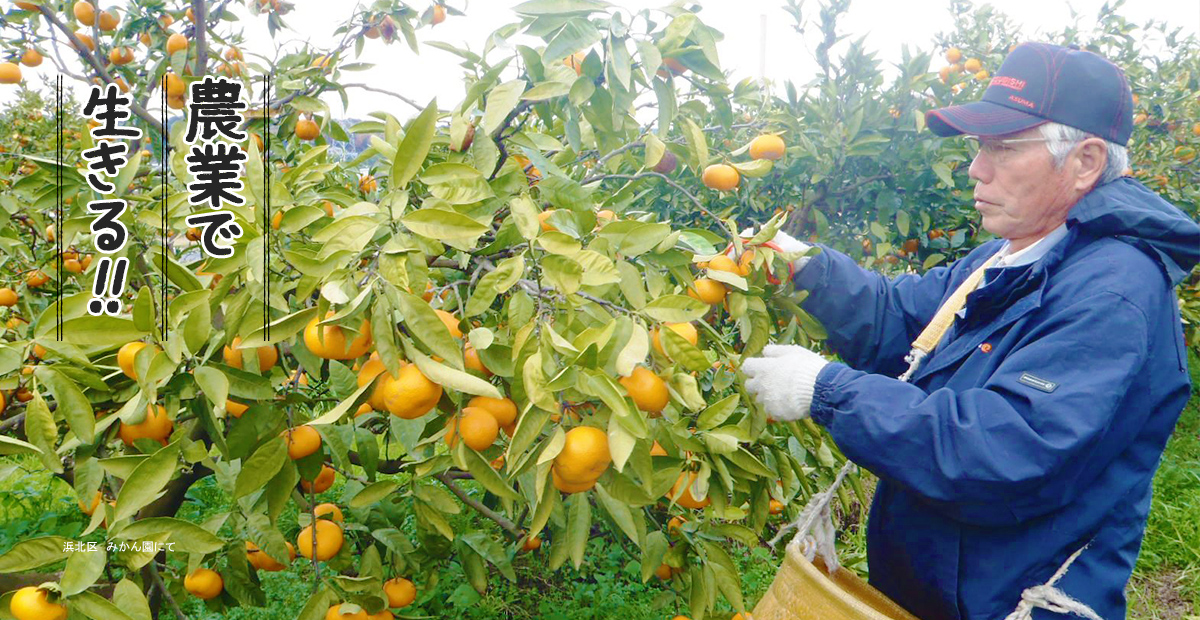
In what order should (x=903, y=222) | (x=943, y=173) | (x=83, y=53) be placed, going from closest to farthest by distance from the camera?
(x=83, y=53), (x=943, y=173), (x=903, y=222)

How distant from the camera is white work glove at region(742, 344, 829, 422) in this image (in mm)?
1258

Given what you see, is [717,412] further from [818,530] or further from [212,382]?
[212,382]

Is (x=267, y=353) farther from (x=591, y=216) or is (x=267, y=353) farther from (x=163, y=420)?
(x=591, y=216)

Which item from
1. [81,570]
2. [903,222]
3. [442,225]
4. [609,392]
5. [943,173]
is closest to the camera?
[609,392]

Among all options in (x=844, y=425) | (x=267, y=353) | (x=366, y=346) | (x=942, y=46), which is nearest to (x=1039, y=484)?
(x=844, y=425)

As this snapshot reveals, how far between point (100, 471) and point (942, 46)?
12.7 feet

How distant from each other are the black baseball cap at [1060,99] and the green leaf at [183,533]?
1.33 meters

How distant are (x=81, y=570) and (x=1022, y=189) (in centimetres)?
148

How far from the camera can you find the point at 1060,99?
135cm

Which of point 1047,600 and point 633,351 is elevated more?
point 633,351

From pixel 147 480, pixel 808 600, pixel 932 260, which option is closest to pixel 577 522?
pixel 808 600

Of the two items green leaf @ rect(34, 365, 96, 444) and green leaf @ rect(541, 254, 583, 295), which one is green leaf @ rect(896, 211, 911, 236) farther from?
green leaf @ rect(34, 365, 96, 444)

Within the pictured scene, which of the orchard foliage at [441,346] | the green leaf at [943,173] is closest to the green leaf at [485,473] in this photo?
the orchard foliage at [441,346]

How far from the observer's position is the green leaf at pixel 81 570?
103 centimetres
